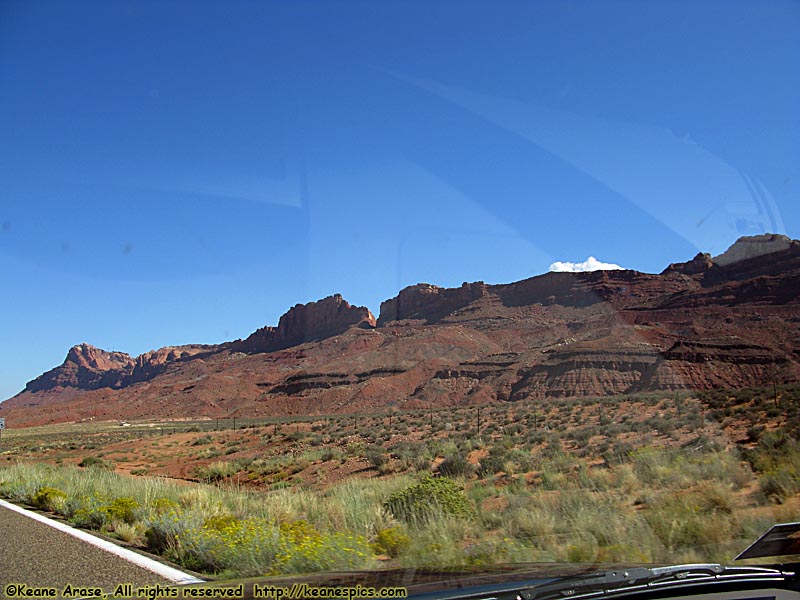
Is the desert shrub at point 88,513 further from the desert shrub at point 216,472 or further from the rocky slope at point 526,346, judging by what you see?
the rocky slope at point 526,346

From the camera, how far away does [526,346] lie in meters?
97.2

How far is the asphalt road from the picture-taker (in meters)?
6.39

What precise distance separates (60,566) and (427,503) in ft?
17.5

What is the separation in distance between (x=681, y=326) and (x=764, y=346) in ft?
66.5

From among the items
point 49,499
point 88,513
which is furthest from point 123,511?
point 49,499

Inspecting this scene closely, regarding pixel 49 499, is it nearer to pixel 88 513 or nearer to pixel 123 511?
pixel 88 513

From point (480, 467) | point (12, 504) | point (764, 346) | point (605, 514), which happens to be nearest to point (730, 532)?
point (605, 514)

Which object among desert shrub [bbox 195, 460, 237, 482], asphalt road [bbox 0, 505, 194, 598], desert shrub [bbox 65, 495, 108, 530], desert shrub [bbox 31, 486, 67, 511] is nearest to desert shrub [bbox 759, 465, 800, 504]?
asphalt road [bbox 0, 505, 194, 598]

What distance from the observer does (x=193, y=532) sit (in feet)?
26.7

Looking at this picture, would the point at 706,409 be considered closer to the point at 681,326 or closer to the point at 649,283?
the point at 681,326

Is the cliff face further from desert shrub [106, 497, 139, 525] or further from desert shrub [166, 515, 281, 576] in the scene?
desert shrub [166, 515, 281, 576]

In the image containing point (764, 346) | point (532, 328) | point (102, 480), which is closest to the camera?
point (102, 480)

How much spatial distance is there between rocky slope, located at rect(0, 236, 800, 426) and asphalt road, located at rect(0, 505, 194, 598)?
131 feet

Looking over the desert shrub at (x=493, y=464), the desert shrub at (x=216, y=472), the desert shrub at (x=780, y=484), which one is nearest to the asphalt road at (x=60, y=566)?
the desert shrub at (x=780, y=484)
